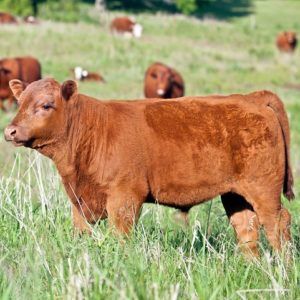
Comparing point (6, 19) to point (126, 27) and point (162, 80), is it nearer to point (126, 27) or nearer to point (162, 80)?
point (126, 27)

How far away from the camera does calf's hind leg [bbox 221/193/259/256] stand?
6.63 metres

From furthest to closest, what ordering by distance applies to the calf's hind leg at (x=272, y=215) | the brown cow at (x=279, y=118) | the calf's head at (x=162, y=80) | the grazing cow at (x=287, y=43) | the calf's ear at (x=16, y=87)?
the grazing cow at (x=287, y=43) < the calf's head at (x=162, y=80) < the brown cow at (x=279, y=118) < the calf's hind leg at (x=272, y=215) < the calf's ear at (x=16, y=87)

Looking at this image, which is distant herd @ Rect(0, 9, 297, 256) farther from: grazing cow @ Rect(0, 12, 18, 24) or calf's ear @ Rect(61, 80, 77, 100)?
grazing cow @ Rect(0, 12, 18, 24)

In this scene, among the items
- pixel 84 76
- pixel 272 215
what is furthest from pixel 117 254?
pixel 84 76

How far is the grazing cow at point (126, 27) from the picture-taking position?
154 feet

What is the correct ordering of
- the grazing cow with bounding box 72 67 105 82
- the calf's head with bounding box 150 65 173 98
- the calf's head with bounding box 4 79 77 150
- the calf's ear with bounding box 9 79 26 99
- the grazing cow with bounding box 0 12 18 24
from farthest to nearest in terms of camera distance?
the grazing cow with bounding box 0 12 18 24 → the grazing cow with bounding box 72 67 105 82 → the calf's head with bounding box 150 65 173 98 → the calf's ear with bounding box 9 79 26 99 → the calf's head with bounding box 4 79 77 150

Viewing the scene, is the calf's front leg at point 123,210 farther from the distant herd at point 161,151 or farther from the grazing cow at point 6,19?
the grazing cow at point 6,19

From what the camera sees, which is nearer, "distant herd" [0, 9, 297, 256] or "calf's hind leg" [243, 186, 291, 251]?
"distant herd" [0, 9, 297, 256]

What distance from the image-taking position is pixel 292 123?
825 inches

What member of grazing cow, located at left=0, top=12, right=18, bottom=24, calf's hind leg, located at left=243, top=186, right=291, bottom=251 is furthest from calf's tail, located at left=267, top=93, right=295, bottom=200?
grazing cow, located at left=0, top=12, right=18, bottom=24

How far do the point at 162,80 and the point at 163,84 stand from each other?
0.18m

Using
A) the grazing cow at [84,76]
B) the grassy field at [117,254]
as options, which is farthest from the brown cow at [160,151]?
the grazing cow at [84,76]

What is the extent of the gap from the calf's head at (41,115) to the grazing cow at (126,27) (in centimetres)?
4057

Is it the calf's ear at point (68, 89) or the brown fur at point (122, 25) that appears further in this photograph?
the brown fur at point (122, 25)
